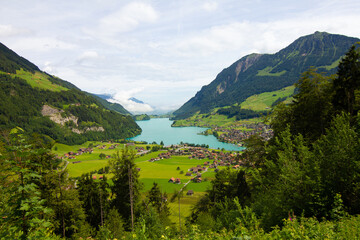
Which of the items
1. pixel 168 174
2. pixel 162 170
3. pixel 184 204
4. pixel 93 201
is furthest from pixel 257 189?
pixel 162 170

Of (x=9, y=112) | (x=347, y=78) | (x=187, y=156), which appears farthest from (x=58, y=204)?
(x=9, y=112)

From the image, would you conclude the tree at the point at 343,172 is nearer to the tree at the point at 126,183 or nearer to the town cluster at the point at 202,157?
the tree at the point at 126,183

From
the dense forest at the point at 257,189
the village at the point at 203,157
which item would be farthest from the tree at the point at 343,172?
the village at the point at 203,157

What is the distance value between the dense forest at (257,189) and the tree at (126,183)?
0.40 ft

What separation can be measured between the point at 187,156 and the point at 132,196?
4511 inches

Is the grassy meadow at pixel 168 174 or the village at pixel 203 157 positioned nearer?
the grassy meadow at pixel 168 174

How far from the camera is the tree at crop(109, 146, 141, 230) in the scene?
21.5 m

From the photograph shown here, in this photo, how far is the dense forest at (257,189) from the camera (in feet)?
15.8

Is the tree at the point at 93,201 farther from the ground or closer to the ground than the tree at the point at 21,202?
closer to the ground

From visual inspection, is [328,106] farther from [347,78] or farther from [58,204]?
[58,204]

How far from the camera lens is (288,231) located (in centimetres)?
533

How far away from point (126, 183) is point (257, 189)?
14.6 m

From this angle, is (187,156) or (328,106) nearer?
(328,106)

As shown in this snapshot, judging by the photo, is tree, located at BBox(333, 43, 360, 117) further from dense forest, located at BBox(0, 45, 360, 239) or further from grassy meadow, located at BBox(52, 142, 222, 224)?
grassy meadow, located at BBox(52, 142, 222, 224)
